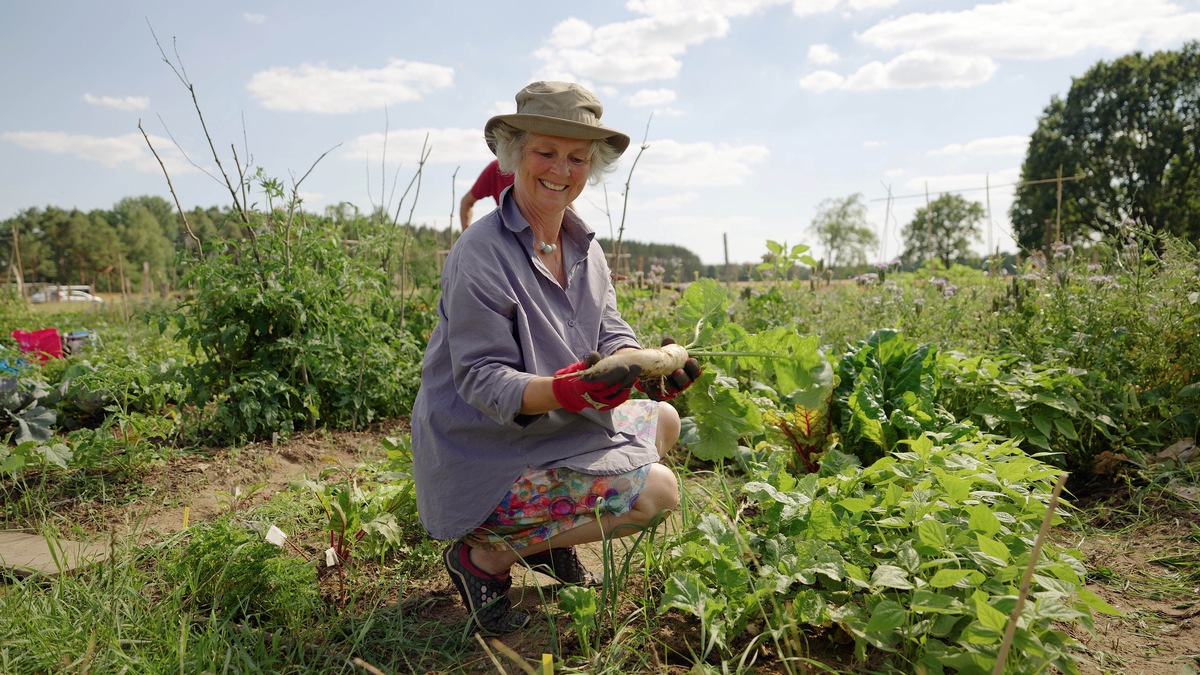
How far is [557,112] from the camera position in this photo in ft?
6.22

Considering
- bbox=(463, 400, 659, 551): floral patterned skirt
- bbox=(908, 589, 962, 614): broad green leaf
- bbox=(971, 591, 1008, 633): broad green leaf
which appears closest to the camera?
bbox=(971, 591, 1008, 633): broad green leaf

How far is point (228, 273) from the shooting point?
349 cm

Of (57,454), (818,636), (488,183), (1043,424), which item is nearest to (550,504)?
(818,636)

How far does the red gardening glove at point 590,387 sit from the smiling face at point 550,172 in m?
0.53

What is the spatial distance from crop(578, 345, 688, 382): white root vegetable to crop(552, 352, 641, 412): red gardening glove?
0.04 feet

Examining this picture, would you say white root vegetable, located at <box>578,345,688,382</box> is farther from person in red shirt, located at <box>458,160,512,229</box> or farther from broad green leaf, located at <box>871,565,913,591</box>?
person in red shirt, located at <box>458,160,512,229</box>

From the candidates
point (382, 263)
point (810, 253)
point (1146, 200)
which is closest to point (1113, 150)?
point (1146, 200)

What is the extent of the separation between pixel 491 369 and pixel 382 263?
3.21 m

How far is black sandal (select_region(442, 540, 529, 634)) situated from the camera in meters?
1.91

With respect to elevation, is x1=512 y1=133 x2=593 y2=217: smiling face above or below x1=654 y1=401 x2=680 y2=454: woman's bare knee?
above

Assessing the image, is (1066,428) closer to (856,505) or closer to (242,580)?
(856,505)

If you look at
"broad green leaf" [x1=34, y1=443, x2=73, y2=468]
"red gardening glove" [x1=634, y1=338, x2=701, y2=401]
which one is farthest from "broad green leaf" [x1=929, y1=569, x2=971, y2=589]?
"broad green leaf" [x1=34, y1=443, x2=73, y2=468]

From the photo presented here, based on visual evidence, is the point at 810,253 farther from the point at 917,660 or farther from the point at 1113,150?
the point at 1113,150

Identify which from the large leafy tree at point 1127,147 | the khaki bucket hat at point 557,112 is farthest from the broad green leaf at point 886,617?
the large leafy tree at point 1127,147
